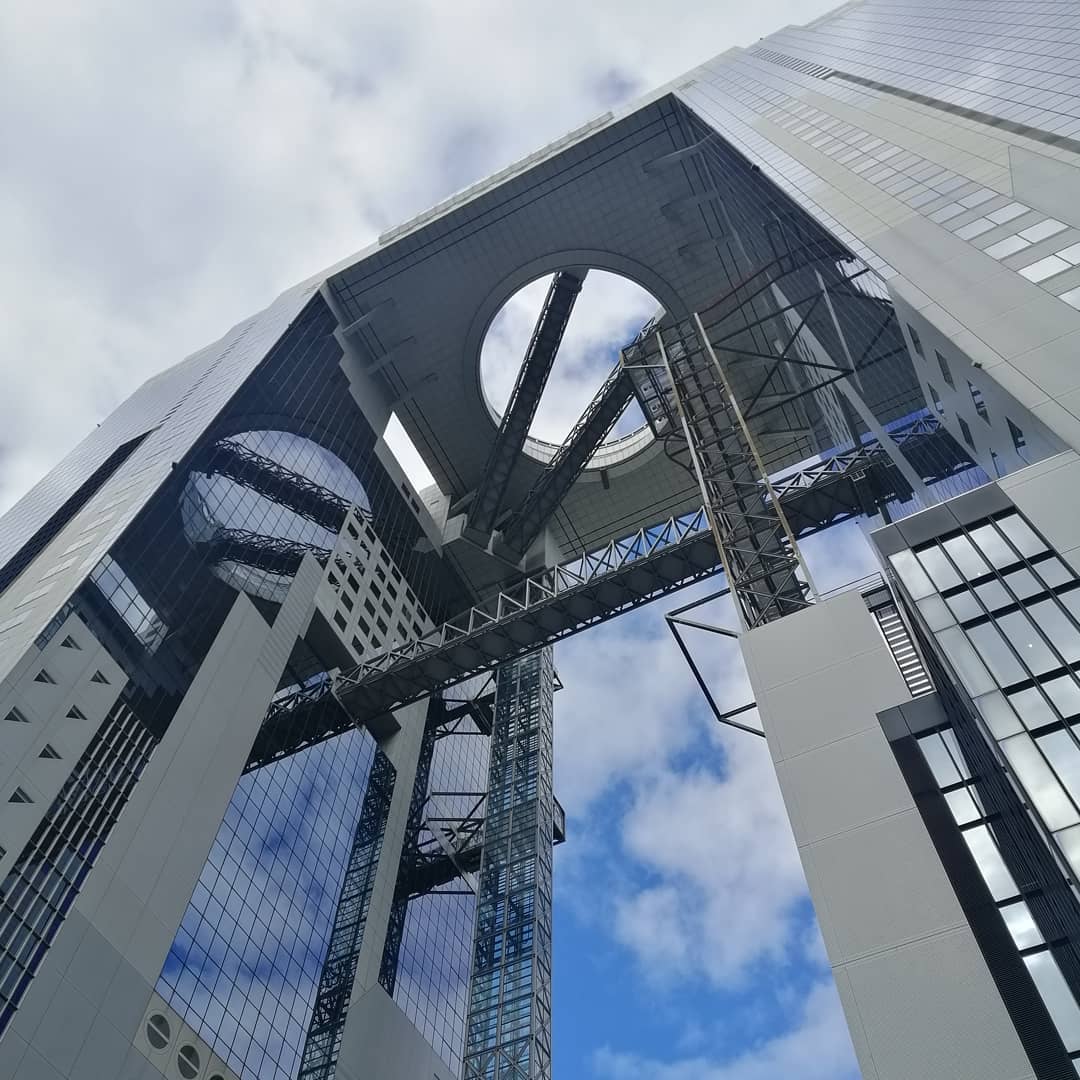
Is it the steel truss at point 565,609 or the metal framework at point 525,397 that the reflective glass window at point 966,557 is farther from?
the metal framework at point 525,397

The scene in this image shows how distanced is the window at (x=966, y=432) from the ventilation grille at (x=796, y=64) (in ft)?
117

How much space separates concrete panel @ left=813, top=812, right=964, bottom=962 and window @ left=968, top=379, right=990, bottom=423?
480 inches

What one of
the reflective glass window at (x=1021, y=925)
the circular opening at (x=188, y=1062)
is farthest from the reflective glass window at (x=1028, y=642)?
the circular opening at (x=188, y=1062)

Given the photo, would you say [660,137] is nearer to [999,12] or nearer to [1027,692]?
[999,12]

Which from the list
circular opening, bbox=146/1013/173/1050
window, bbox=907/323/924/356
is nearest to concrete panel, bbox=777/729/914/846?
window, bbox=907/323/924/356

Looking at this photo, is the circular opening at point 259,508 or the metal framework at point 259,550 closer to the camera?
the circular opening at point 259,508

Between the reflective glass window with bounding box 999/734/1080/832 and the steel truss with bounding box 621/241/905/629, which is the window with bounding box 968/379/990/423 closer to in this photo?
the steel truss with bounding box 621/241/905/629

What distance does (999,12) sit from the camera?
192 feet

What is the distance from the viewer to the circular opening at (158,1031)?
98.5 feet

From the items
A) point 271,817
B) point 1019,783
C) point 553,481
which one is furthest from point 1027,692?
point 553,481

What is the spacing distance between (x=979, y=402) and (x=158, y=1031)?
30.0 metres

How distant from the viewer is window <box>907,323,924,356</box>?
30414 mm

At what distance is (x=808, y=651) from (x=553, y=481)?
150 ft

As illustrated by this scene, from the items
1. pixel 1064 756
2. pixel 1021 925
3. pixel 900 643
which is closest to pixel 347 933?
pixel 900 643
